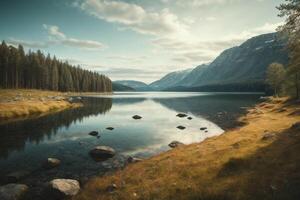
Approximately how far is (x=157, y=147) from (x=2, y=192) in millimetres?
21748

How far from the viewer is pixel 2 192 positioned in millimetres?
19641

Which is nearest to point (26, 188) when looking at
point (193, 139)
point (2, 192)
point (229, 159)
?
point (2, 192)

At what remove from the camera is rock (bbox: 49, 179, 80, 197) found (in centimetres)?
1938

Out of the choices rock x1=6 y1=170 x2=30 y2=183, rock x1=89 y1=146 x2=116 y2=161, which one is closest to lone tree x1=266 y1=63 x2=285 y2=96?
rock x1=89 y1=146 x2=116 y2=161

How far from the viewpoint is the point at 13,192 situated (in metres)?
19.8

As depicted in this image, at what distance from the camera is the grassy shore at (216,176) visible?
55.9 ft

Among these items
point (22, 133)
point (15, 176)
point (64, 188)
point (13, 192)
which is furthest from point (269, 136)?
point (22, 133)

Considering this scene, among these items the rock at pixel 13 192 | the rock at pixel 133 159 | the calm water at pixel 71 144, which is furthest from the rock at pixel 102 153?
the rock at pixel 13 192

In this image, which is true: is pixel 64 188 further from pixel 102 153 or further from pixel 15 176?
pixel 102 153

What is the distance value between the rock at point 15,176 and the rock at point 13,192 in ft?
9.80

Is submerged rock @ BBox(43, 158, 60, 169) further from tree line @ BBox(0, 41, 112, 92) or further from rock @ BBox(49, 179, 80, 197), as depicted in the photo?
tree line @ BBox(0, 41, 112, 92)

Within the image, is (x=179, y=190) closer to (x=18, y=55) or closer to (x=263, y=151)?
(x=263, y=151)

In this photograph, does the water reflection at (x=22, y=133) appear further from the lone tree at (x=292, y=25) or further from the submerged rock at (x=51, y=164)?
the lone tree at (x=292, y=25)

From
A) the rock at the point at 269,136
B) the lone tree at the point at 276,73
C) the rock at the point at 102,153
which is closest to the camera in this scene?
the rock at the point at 269,136
